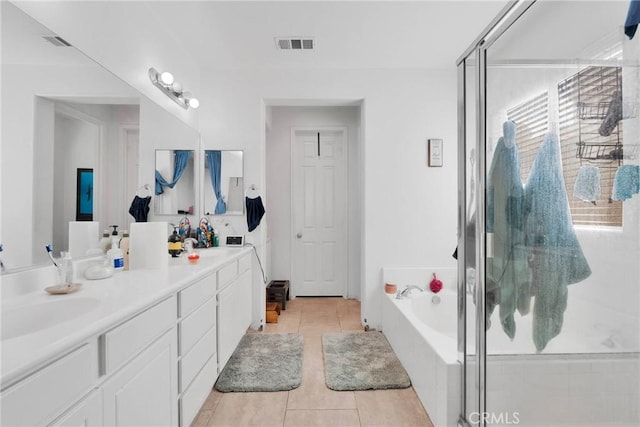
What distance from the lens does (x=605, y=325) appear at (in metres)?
0.82

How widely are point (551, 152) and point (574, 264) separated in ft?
1.19

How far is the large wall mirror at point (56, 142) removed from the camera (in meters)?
1.11

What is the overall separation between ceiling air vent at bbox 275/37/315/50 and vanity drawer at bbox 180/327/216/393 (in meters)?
2.27

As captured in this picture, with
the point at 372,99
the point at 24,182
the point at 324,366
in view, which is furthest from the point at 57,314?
the point at 372,99

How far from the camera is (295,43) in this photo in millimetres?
2451

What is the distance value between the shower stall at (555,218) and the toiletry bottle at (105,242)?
6.51ft

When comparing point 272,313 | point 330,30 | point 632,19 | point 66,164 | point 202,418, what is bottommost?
point 202,418

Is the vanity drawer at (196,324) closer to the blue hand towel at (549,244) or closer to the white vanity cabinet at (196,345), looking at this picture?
the white vanity cabinet at (196,345)

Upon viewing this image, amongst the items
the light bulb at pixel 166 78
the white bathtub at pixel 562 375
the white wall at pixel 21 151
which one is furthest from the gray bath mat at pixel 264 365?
the light bulb at pixel 166 78

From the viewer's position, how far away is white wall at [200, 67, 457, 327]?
9.36ft

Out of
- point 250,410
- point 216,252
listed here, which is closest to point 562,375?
point 250,410

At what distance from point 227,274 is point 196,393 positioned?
2.45 feet

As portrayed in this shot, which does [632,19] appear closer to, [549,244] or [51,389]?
[549,244]

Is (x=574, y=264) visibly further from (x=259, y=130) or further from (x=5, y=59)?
(x=259, y=130)
